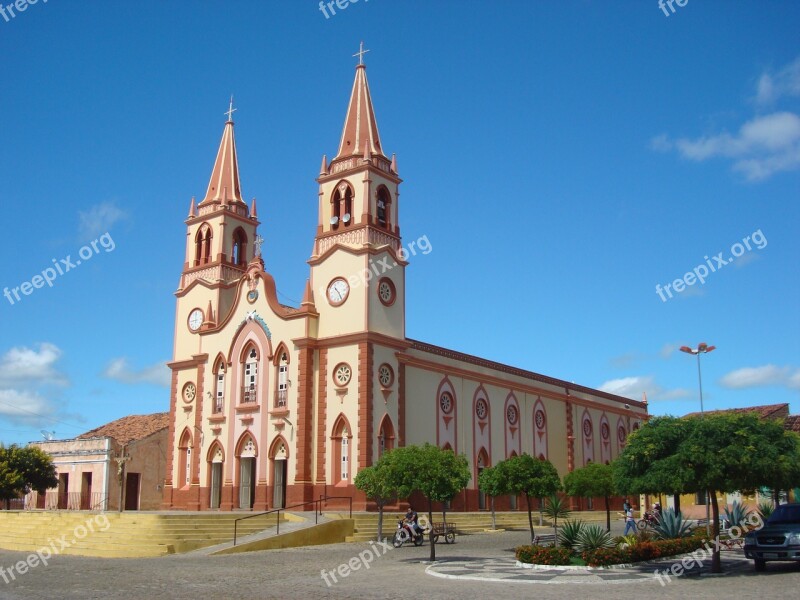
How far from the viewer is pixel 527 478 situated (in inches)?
1065

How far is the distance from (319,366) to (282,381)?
1.98 m

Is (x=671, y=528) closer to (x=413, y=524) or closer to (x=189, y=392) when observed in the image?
(x=413, y=524)

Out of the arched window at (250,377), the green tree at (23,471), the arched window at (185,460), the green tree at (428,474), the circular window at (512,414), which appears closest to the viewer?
the green tree at (428,474)

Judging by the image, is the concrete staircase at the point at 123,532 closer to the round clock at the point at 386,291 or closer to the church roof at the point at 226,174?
the round clock at the point at 386,291

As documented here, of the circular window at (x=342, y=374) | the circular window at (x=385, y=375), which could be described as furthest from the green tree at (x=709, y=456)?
the circular window at (x=342, y=374)

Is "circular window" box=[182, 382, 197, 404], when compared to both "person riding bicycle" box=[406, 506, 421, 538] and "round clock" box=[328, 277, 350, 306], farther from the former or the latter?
"person riding bicycle" box=[406, 506, 421, 538]

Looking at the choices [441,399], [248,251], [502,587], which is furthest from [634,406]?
[502,587]

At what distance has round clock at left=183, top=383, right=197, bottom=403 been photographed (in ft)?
137

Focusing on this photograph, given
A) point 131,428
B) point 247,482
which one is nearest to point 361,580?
point 247,482

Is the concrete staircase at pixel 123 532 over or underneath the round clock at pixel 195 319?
underneath

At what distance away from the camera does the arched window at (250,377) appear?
38.5 meters

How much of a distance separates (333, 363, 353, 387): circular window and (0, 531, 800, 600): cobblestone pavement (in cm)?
1186

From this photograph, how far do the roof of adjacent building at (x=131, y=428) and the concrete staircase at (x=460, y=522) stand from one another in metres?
20.6

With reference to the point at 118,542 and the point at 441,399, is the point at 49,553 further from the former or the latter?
the point at 441,399
